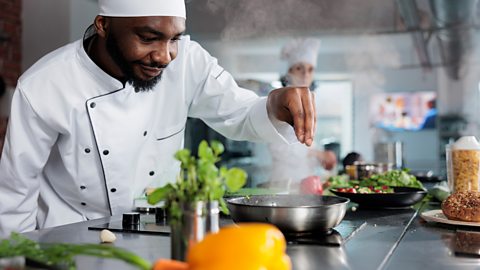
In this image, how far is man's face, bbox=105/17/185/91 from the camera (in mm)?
1568

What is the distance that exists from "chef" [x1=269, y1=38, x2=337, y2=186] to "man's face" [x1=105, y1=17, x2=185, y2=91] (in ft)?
5.41

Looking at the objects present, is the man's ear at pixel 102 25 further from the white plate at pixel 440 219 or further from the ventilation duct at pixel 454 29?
the ventilation duct at pixel 454 29

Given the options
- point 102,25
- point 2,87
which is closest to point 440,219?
point 102,25

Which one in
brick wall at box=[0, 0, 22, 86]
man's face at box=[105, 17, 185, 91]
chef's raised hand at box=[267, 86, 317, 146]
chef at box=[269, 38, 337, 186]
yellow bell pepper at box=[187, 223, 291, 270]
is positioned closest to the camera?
yellow bell pepper at box=[187, 223, 291, 270]

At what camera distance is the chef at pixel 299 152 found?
11.5ft

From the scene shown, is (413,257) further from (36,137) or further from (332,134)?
(332,134)

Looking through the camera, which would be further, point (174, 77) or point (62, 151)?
point (174, 77)

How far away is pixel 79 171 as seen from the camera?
1.76 meters

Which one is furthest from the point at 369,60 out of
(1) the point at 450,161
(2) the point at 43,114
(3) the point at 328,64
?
(2) the point at 43,114

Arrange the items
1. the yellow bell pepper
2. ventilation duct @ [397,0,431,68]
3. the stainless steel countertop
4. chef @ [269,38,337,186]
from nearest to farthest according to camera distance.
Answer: the yellow bell pepper
the stainless steel countertop
chef @ [269,38,337,186]
ventilation duct @ [397,0,431,68]

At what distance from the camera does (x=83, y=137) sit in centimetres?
173

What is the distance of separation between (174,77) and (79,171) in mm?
479

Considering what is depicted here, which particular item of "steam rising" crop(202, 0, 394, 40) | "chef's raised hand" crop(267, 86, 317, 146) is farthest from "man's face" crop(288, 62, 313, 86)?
"chef's raised hand" crop(267, 86, 317, 146)

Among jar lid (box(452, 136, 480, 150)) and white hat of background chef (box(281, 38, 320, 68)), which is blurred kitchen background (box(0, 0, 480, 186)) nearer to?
white hat of background chef (box(281, 38, 320, 68))
